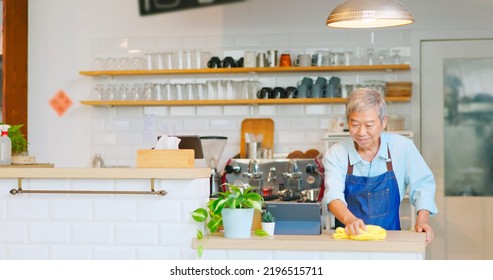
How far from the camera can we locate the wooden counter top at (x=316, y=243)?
140 inches

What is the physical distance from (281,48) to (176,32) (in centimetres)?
96

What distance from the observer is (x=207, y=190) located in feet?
13.1

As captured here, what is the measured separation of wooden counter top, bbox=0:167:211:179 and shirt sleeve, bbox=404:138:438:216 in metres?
1.00

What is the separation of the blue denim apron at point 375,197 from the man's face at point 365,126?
0.79ft

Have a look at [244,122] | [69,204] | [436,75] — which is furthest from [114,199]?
[436,75]

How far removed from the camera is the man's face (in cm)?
394

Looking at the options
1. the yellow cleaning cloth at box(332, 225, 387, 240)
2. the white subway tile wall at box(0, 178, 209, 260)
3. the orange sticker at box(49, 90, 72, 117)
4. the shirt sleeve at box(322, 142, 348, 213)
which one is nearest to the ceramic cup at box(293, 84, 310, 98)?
the orange sticker at box(49, 90, 72, 117)

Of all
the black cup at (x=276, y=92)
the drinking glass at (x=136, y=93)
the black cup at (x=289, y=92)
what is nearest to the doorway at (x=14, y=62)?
the drinking glass at (x=136, y=93)

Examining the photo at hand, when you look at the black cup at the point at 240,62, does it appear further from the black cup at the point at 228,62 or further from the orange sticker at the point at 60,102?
the orange sticker at the point at 60,102

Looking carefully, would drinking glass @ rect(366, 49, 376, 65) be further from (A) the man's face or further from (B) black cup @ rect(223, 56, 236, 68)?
(A) the man's face

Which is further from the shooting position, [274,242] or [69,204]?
[69,204]

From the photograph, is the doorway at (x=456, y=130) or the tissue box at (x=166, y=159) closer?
the tissue box at (x=166, y=159)

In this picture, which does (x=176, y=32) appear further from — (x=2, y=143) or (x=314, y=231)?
(x=314, y=231)

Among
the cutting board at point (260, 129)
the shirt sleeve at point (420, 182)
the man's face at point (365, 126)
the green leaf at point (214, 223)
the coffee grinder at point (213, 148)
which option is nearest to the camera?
the green leaf at point (214, 223)
